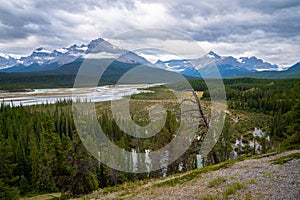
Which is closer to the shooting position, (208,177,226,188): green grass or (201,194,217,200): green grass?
(201,194,217,200): green grass

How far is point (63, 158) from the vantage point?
1353 inches

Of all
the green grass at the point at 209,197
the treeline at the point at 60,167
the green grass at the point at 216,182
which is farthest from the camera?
the treeline at the point at 60,167

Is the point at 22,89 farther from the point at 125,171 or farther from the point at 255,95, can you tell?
the point at 125,171

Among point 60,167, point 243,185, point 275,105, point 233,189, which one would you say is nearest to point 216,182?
point 243,185

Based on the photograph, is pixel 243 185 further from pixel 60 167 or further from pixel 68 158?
pixel 60 167

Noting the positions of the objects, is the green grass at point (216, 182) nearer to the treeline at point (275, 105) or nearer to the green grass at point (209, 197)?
the green grass at point (209, 197)

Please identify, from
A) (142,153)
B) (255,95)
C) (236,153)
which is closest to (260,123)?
(236,153)

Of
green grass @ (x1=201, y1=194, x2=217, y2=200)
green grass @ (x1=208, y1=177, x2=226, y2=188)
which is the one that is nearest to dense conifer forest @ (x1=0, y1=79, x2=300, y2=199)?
green grass @ (x1=208, y1=177, x2=226, y2=188)

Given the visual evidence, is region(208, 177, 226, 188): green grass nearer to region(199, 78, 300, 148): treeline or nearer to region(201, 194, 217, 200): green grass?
region(201, 194, 217, 200): green grass

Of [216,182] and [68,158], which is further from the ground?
[216,182]

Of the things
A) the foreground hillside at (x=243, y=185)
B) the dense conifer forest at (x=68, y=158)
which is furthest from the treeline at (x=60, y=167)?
the foreground hillside at (x=243, y=185)

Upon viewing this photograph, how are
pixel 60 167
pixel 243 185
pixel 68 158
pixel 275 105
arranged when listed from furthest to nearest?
pixel 275 105, pixel 60 167, pixel 68 158, pixel 243 185

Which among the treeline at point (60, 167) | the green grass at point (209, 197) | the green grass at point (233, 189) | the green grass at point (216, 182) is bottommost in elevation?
the treeline at point (60, 167)

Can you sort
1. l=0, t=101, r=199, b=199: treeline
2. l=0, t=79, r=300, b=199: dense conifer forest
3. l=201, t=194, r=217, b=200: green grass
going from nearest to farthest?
l=201, t=194, r=217, b=200: green grass, l=0, t=79, r=300, b=199: dense conifer forest, l=0, t=101, r=199, b=199: treeline
